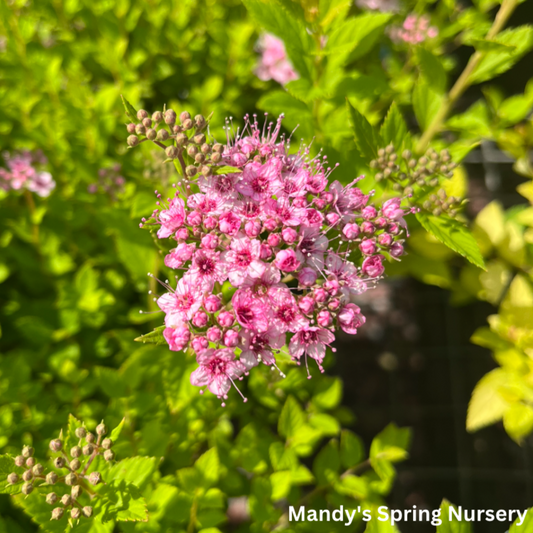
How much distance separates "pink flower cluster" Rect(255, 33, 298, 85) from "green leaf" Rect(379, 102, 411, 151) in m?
0.95

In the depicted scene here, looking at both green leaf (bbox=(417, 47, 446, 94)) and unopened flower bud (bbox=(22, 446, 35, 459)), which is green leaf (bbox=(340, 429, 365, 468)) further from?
green leaf (bbox=(417, 47, 446, 94))

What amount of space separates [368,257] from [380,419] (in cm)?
198

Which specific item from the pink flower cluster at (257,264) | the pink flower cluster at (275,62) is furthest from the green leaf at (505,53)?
the pink flower cluster at (275,62)

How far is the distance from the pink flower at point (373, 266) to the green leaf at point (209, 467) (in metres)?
0.72

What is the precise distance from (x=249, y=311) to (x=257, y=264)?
0.11 m

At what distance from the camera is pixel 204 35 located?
2.13 m

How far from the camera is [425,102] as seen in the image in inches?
56.3

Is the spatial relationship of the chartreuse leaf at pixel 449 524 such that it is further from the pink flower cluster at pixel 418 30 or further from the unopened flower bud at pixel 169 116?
the pink flower cluster at pixel 418 30

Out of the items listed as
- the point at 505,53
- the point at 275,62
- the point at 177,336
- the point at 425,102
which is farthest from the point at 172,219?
the point at 275,62

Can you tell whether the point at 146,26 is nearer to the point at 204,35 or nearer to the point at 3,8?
the point at 204,35

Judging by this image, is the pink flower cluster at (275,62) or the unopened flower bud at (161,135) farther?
the pink flower cluster at (275,62)

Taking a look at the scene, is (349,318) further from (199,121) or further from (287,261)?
(199,121)

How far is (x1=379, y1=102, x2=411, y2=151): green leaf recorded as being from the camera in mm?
1194

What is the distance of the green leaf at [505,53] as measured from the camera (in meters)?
1.30
